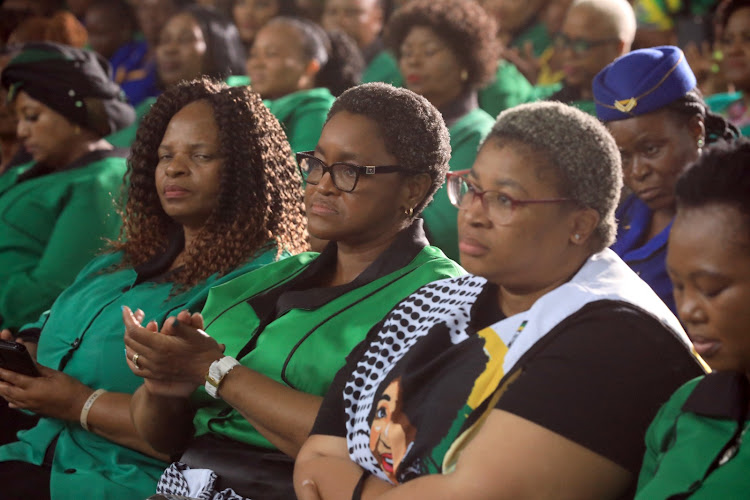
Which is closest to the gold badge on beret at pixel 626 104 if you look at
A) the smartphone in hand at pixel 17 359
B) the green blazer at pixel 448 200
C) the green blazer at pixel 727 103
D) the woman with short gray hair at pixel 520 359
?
the green blazer at pixel 448 200

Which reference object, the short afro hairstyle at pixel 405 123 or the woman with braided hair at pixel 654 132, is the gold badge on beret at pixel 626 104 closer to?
the woman with braided hair at pixel 654 132

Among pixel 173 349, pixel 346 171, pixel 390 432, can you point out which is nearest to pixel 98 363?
pixel 173 349

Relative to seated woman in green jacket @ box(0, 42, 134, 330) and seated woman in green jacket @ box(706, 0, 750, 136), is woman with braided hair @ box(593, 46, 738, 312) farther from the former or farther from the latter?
seated woman in green jacket @ box(0, 42, 134, 330)

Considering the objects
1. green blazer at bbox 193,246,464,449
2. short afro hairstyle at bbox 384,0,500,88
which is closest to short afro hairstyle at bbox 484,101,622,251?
green blazer at bbox 193,246,464,449

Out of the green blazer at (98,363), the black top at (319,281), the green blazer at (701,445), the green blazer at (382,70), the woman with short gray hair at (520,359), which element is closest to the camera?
the green blazer at (701,445)

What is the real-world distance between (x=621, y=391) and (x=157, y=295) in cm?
150

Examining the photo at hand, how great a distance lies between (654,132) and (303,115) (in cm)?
178

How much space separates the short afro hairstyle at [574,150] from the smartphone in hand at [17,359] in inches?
57.5

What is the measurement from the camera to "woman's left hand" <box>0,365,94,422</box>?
2406mm

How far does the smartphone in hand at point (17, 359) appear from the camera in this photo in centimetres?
240

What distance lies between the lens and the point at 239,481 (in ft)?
6.46

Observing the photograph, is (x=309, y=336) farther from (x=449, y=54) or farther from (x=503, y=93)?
(x=503, y=93)

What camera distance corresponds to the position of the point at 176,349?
6.73 feet

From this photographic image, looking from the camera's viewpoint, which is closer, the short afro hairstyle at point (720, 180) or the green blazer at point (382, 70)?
the short afro hairstyle at point (720, 180)
